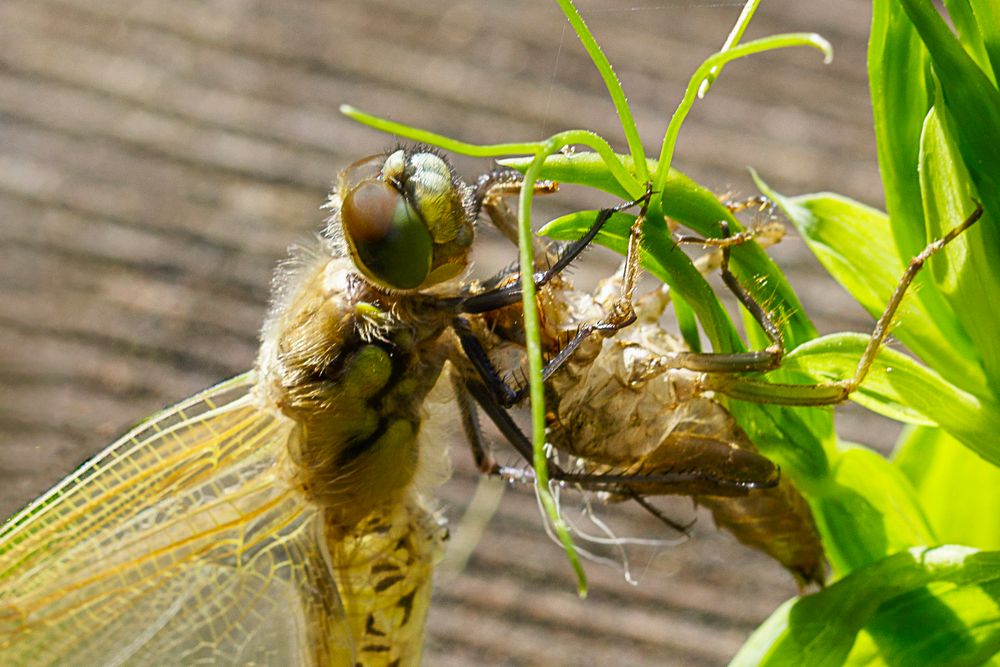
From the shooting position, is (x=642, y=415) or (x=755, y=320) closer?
(x=755, y=320)

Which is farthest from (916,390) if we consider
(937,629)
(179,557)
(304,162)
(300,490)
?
(304,162)

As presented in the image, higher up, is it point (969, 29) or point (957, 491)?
point (969, 29)

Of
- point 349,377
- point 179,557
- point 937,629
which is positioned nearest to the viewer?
point 937,629

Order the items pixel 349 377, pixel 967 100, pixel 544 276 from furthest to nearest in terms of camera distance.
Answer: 1. pixel 349 377
2. pixel 544 276
3. pixel 967 100

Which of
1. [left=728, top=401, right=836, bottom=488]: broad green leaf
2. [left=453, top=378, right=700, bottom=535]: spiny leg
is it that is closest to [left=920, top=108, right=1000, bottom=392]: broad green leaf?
[left=728, top=401, right=836, bottom=488]: broad green leaf

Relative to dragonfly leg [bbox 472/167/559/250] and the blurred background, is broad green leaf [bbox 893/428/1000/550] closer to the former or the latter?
dragonfly leg [bbox 472/167/559/250]

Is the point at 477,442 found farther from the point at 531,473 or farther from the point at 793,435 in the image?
the point at 793,435

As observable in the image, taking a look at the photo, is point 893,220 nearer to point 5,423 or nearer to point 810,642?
point 810,642
